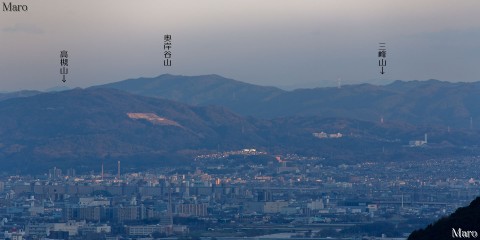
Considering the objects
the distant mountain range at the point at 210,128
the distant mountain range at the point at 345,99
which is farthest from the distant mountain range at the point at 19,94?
the distant mountain range at the point at 345,99

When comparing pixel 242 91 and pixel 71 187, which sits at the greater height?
pixel 242 91

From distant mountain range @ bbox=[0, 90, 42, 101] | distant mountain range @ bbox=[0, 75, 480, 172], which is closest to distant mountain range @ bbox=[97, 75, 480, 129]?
distant mountain range @ bbox=[0, 75, 480, 172]

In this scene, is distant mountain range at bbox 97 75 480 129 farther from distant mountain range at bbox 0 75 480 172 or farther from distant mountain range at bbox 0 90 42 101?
distant mountain range at bbox 0 90 42 101

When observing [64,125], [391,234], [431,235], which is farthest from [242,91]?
[431,235]

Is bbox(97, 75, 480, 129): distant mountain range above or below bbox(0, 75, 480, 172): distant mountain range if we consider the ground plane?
above

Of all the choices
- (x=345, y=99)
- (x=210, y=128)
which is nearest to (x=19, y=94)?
(x=345, y=99)

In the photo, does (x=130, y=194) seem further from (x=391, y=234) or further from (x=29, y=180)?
(x=391, y=234)

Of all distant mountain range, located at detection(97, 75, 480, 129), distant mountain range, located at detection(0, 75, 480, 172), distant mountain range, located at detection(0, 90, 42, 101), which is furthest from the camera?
distant mountain range, located at detection(0, 90, 42, 101)

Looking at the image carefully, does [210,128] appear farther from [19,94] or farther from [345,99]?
[19,94]
